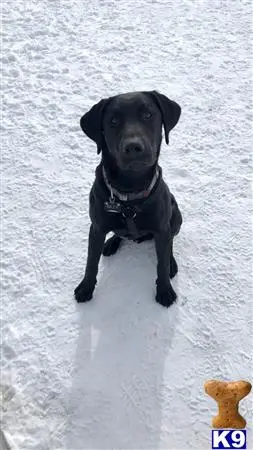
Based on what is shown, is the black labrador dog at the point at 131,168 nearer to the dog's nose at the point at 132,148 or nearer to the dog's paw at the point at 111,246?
the dog's nose at the point at 132,148

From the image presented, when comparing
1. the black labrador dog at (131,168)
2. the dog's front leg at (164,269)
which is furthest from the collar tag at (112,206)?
the dog's front leg at (164,269)

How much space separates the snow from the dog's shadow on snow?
0.03 feet

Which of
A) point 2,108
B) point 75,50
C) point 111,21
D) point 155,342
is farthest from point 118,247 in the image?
point 111,21

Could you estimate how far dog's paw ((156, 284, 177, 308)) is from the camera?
14.3 ft

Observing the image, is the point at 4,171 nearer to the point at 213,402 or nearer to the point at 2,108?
the point at 2,108

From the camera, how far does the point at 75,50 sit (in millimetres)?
7137

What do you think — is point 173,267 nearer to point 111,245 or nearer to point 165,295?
point 165,295

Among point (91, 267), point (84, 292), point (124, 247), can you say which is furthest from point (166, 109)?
point (84, 292)

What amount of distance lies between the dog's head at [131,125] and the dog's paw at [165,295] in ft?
4.12

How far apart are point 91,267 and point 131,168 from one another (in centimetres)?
111

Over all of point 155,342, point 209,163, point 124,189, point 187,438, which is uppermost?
point 124,189

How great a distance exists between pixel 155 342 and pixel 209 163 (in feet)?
7.56

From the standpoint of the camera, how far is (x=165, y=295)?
4.37 metres

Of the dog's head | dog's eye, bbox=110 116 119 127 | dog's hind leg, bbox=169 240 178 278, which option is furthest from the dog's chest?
dog's hind leg, bbox=169 240 178 278
